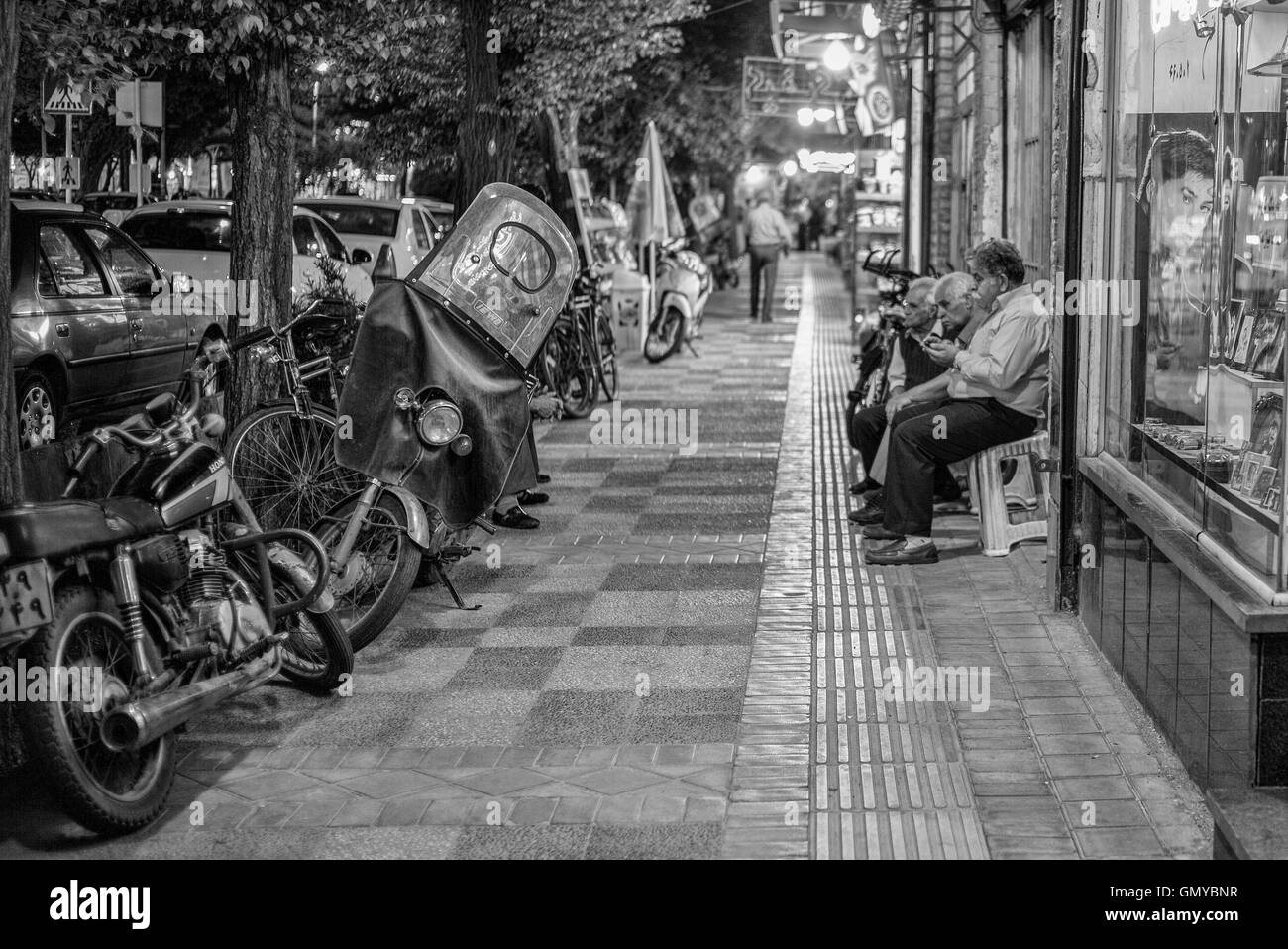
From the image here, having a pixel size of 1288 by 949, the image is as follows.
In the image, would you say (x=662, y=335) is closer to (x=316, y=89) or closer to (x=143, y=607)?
(x=316, y=89)

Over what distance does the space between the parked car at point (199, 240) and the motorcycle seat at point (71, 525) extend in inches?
437

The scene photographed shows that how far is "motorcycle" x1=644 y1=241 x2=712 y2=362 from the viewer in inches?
763

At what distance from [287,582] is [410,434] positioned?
106 centimetres

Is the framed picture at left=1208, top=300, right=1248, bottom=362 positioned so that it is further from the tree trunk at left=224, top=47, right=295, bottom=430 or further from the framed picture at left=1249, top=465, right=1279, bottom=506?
the tree trunk at left=224, top=47, right=295, bottom=430

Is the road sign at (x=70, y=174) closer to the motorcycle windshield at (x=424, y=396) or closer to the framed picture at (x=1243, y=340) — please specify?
the motorcycle windshield at (x=424, y=396)

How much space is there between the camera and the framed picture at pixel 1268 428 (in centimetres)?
459

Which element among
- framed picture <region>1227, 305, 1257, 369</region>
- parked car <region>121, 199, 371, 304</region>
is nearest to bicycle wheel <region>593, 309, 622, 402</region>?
parked car <region>121, 199, 371, 304</region>

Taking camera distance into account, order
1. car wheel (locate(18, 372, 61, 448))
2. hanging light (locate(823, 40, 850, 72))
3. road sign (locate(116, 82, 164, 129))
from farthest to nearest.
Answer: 1. hanging light (locate(823, 40, 850, 72))
2. road sign (locate(116, 82, 164, 129))
3. car wheel (locate(18, 372, 61, 448))

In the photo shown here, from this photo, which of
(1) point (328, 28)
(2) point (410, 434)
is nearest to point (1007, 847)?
(2) point (410, 434)

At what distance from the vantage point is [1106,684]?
602 centimetres

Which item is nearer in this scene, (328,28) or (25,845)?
(25,845)

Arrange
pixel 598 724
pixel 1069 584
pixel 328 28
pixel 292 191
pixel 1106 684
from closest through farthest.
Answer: pixel 598 724 < pixel 1106 684 < pixel 1069 584 < pixel 292 191 < pixel 328 28

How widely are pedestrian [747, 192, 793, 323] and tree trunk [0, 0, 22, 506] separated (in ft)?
64.3

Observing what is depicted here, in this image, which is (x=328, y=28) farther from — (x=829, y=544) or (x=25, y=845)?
(x=25, y=845)
